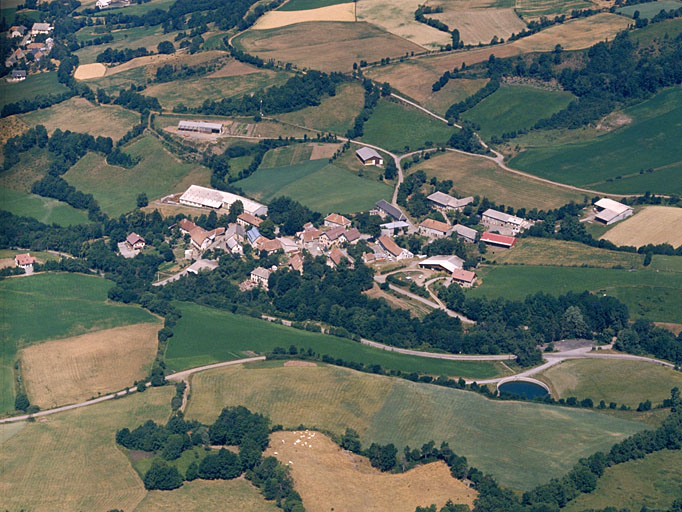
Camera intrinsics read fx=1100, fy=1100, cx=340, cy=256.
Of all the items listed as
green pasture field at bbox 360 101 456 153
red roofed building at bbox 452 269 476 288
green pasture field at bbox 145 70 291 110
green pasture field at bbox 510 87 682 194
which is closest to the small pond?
red roofed building at bbox 452 269 476 288

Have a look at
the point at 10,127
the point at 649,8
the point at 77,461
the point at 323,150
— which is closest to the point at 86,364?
the point at 77,461

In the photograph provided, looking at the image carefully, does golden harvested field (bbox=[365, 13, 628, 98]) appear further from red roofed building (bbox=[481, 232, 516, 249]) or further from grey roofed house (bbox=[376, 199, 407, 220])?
red roofed building (bbox=[481, 232, 516, 249])

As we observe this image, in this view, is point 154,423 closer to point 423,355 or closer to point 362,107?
point 423,355

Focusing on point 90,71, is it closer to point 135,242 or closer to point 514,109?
point 135,242

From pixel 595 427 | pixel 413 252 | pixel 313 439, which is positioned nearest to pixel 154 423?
pixel 313 439

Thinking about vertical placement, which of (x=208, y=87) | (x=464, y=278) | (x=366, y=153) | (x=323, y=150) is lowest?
(x=464, y=278)

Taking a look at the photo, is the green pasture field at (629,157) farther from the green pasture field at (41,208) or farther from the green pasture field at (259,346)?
the green pasture field at (41,208)
